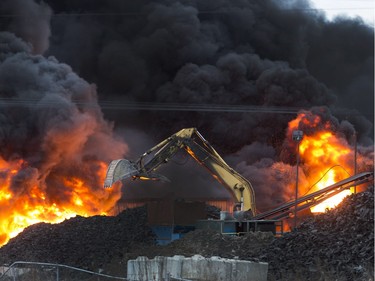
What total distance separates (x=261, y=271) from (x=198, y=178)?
33.4 metres

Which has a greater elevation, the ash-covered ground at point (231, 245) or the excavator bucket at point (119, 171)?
the excavator bucket at point (119, 171)

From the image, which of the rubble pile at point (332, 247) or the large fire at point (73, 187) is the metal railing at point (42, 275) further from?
the large fire at point (73, 187)

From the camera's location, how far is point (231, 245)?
31859mm

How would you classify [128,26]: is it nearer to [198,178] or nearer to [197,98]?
[197,98]

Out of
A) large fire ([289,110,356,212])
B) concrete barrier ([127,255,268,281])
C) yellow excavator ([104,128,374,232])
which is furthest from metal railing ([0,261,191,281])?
large fire ([289,110,356,212])

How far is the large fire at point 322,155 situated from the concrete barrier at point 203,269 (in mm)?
24278

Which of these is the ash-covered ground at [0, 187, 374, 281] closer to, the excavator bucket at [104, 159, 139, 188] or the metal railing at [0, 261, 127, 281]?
the metal railing at [0, 261, 127, 281]

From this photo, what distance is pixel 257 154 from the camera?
189ft

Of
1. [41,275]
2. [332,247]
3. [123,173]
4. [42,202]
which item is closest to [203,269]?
[332,247]

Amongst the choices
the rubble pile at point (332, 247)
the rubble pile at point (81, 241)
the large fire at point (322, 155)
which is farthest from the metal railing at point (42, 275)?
the large fire at point (322, 155)

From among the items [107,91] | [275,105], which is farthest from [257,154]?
[107,91]

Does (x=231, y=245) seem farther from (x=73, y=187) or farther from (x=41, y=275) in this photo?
(x=73, y=187)

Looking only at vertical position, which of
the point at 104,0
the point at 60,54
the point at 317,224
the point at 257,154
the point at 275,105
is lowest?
the point at 317,224

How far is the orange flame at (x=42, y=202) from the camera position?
4088 cm
